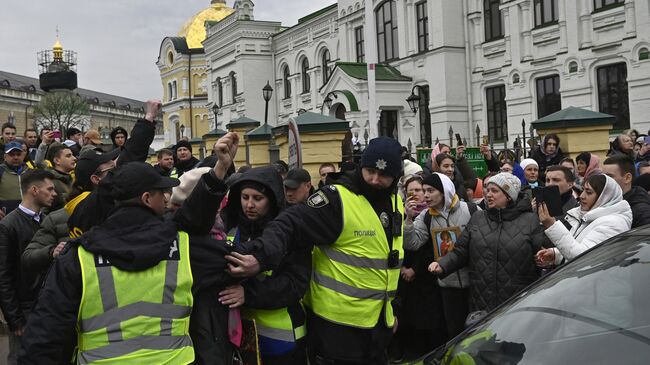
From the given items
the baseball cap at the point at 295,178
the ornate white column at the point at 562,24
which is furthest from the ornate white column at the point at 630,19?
the baseball cap at the point at 295,178

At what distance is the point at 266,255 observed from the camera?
3.45 metres

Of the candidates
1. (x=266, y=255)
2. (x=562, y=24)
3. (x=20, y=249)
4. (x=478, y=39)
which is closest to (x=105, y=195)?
(x=266, y=255)

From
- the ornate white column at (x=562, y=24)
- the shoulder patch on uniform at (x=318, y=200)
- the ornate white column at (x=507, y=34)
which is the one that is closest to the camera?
the shoulder patch on uniform at (x=318, y=200)

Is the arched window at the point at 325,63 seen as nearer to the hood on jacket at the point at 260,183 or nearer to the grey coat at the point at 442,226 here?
the grey coat at the point at 442,226

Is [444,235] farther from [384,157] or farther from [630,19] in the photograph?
[630,19]

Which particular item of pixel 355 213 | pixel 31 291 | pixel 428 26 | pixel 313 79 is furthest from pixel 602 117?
pixel 313 79

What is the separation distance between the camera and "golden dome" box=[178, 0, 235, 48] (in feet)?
207

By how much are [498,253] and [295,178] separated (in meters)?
1.79

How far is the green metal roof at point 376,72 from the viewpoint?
30.1 m

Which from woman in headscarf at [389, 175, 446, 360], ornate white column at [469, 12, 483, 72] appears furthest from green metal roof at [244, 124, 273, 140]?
ornate white column at [469, 12, 483, 72]

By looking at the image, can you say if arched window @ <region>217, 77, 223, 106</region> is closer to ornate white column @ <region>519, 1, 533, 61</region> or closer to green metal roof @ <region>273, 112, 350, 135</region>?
ornate white column @ <region>519, 1, 533, 61</region>

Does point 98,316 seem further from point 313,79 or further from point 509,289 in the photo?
point 313,79

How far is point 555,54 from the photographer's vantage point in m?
24.4

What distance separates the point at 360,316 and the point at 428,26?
27284 mm
